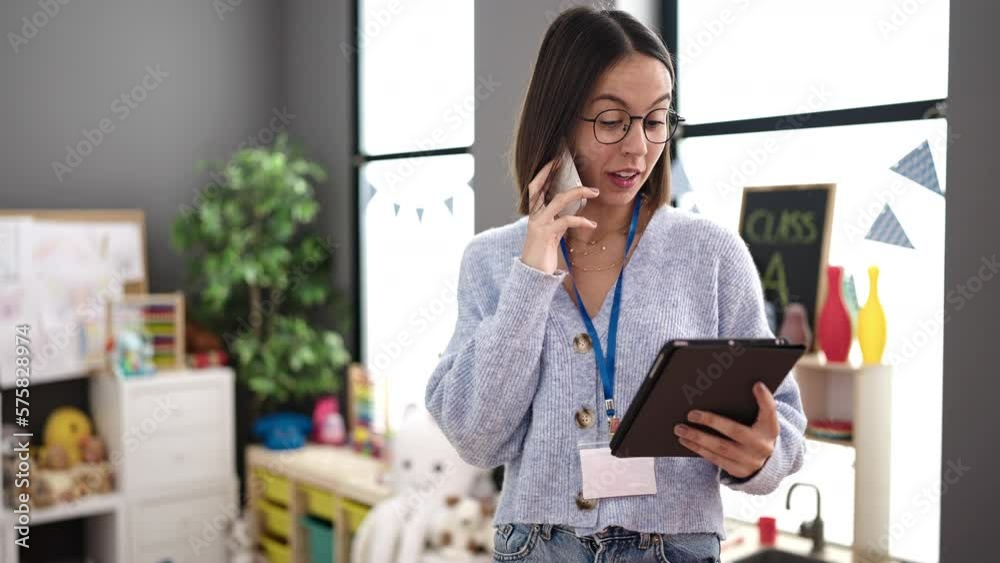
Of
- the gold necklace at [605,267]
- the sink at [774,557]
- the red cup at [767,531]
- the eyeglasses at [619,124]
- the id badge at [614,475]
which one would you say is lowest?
the sink at [774,557]

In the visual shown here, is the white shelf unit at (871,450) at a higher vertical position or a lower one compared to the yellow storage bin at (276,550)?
higher

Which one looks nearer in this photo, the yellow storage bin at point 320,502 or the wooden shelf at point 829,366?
the wooden shelf at point 829,366

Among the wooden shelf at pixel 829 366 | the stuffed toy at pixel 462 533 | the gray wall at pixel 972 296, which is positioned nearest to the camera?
the gray wall at pixel 972 296

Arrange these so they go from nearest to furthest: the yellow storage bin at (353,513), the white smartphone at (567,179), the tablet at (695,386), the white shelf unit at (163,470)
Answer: the tablet at (695,386)
the white smartphone at (567,179)
the yellow storage bin at (353,513)
the white shelf unit at (163,470)

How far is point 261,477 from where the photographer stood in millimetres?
3660

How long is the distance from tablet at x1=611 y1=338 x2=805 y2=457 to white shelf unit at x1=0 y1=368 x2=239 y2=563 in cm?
273

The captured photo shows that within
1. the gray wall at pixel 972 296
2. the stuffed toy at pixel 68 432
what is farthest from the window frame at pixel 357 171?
the gray wall at pixel 972 296

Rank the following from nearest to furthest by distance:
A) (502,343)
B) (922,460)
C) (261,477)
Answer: (502,343)
(922,460)
(261,477)

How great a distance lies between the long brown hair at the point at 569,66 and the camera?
122cm

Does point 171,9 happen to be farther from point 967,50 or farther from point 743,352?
point 743,352

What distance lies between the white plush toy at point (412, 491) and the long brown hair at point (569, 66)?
5.43ft

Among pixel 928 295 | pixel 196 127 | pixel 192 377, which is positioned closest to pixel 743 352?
pixel 928 295

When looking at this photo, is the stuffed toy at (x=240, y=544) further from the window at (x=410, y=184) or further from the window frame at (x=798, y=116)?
the window frame at (x=798, y=116)

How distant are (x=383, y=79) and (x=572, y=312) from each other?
9.15ft
